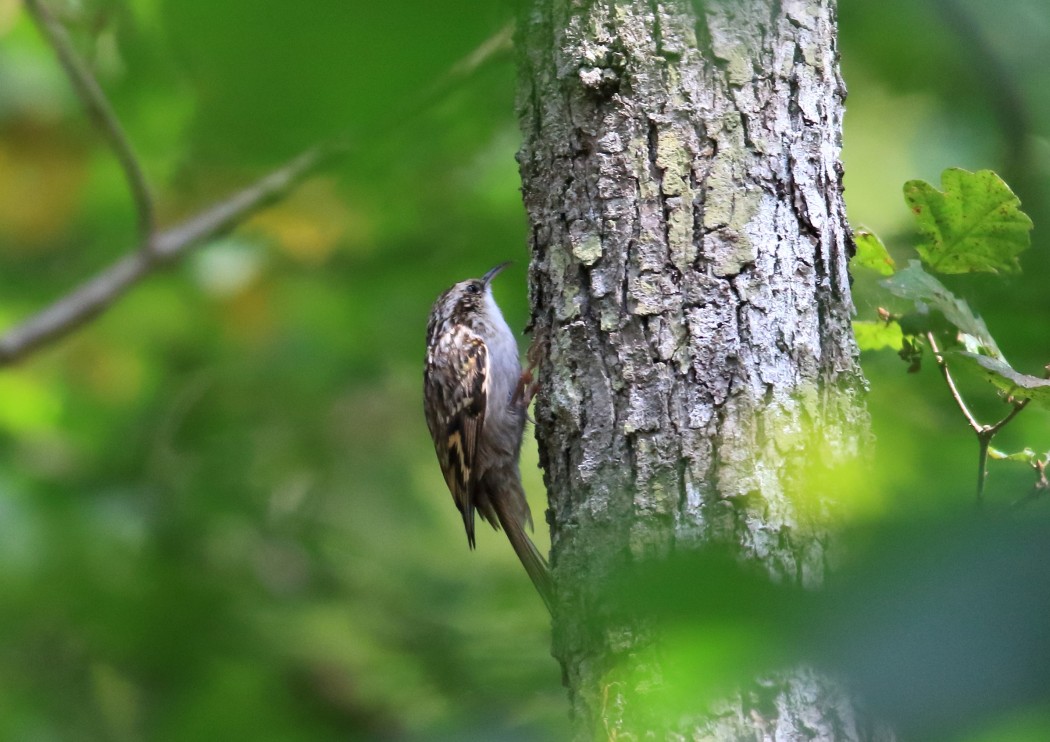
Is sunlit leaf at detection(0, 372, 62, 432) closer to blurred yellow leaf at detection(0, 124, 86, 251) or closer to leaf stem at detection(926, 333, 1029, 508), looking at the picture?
blurred yellow leaf at detection(0, 124, 86, 251)

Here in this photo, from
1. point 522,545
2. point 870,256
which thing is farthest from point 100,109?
point 870,256

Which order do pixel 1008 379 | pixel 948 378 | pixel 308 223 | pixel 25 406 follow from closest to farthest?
pixel 1008 379, pixel 948 378, pixel 25 406, pixel 308 223

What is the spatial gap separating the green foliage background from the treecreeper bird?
0.47 meters

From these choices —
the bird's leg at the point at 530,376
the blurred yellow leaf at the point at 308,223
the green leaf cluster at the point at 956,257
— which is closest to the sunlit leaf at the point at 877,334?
the green leaf cluster at the point at 956,257

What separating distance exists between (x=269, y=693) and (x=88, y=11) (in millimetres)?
1990

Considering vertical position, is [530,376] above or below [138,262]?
below

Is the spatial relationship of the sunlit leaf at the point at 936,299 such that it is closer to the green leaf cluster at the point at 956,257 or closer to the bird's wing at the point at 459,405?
the green leaf cluster at the point at 956,257

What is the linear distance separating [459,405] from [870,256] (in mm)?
2266

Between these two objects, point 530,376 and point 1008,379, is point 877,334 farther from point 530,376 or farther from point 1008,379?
point 530,376

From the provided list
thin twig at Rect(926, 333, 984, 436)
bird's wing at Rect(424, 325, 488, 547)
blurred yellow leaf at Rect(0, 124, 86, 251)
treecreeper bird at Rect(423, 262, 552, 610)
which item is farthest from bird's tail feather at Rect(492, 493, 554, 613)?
blurred yellow leaf at Rect(0, 124, 86, 251)

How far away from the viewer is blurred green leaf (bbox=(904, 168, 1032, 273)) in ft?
6.81

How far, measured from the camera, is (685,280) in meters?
2.12

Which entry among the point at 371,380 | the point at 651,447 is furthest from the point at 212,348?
the point at 651,447

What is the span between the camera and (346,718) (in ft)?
11.8
